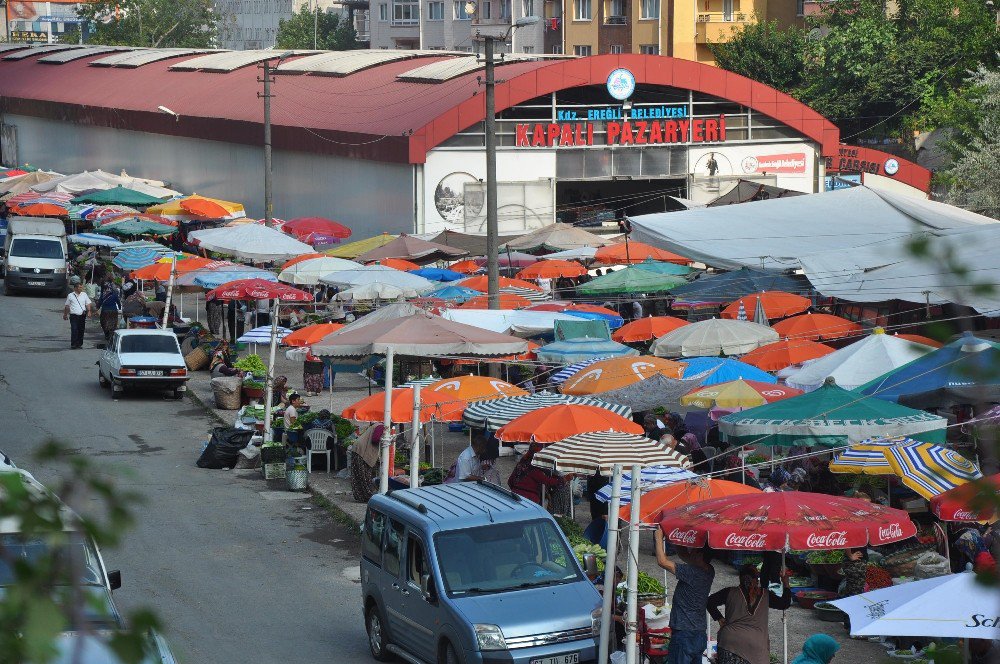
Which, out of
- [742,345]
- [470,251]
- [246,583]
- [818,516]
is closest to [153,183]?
[470,251]

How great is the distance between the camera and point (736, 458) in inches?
696

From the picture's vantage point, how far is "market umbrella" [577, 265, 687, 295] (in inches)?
1094

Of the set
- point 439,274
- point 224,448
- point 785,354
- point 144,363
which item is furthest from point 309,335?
point 439,274

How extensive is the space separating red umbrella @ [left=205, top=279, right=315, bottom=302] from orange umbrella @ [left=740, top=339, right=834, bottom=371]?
34.6ft

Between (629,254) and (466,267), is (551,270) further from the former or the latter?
(466,267)

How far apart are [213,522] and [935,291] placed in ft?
35.5

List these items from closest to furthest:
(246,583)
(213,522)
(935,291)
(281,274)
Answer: (246,583) < (213,522) < (935,291) < (281,274)

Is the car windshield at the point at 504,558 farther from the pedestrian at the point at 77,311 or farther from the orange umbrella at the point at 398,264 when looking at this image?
the pedestrian at the point at 77,311

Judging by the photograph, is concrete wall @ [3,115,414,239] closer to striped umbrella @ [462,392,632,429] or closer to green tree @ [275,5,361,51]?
striped umbrella @ [462,392,632,429]

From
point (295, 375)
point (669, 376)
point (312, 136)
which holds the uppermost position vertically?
point (312, 136)

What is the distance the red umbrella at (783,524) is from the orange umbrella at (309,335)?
12798 millimetres

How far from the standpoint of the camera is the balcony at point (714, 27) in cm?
7444

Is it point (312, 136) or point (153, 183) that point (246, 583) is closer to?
point (312, 136)

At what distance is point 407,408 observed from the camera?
57.8 feet
